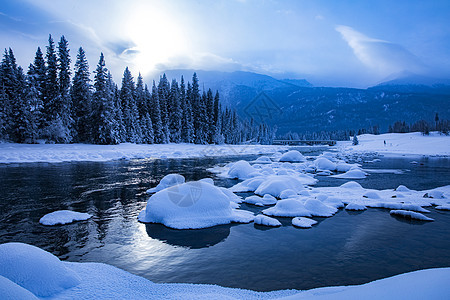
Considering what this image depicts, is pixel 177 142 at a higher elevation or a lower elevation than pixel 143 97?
lower

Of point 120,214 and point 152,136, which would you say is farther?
point 152,136

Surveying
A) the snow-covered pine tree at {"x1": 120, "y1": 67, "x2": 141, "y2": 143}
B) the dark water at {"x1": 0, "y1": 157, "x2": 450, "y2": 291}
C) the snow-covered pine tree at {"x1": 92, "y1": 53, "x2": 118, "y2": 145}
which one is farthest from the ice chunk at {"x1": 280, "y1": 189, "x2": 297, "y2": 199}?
the snow-covered pine tree at {"x1": 120, "y1": 67, "x2": 141, "y2": 143}

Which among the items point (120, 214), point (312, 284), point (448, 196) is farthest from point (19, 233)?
point (448, 196)

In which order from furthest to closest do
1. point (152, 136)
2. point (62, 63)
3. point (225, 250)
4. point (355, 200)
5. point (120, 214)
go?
Answer: point (152, 136), point (62, 63), point (355, 200), point (120, 214), point (225, 250)

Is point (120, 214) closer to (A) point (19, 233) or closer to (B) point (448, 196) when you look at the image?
(A) point (19, 233)

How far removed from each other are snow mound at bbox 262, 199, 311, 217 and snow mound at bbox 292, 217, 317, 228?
26.0 inches

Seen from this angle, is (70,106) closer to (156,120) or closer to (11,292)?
(156,120)

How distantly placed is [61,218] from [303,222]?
8692mm

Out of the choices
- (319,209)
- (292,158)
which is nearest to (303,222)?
(319,209)

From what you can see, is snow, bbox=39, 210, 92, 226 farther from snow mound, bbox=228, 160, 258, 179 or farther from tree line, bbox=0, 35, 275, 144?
tree line, bbox=0, 35, 275, 144

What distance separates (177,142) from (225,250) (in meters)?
51.0

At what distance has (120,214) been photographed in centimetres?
986

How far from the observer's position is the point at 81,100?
132 ft

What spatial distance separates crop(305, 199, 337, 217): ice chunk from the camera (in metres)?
10.1
